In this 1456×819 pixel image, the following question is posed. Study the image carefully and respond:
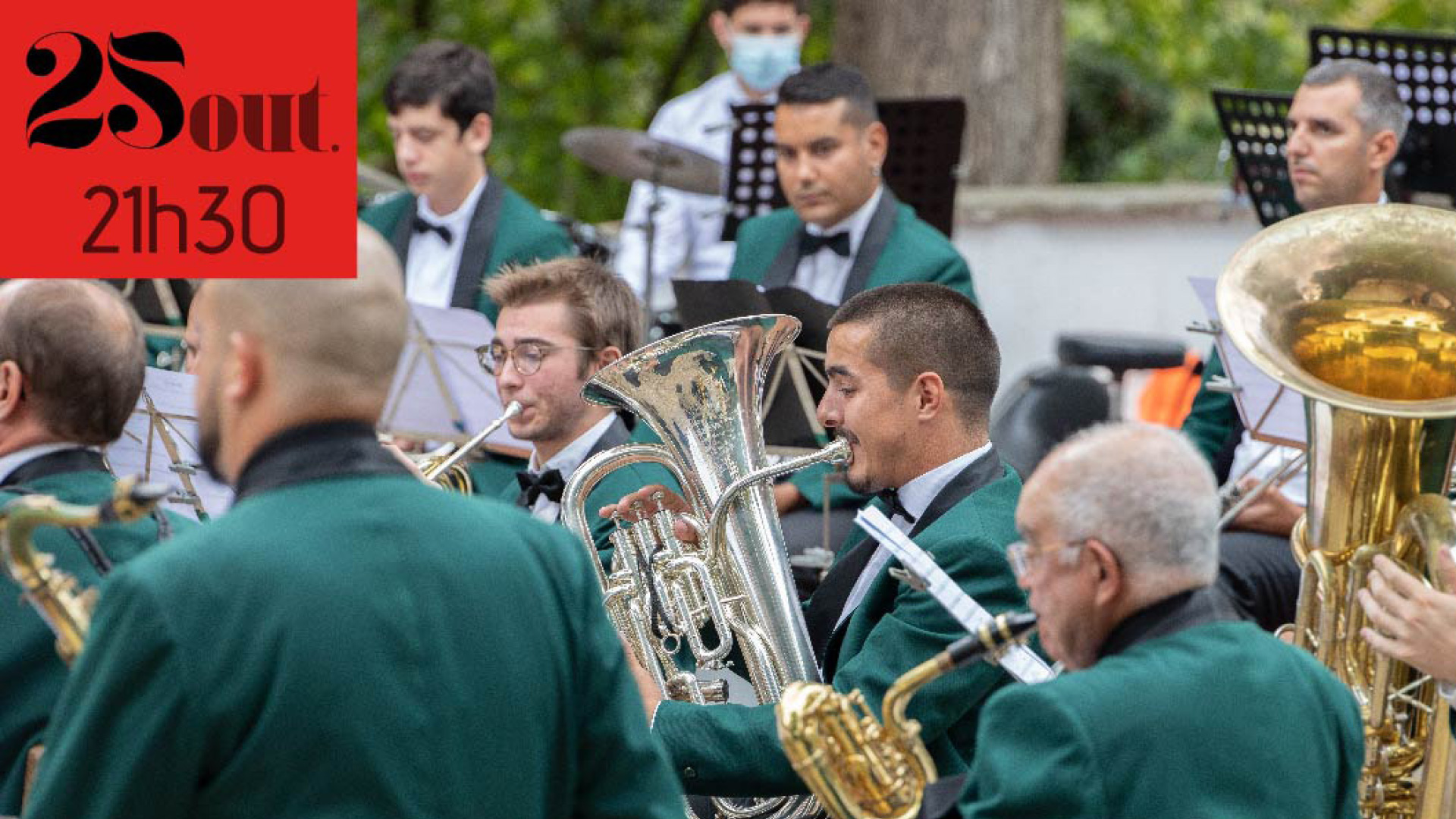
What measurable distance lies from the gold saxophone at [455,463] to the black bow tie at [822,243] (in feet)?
5.50

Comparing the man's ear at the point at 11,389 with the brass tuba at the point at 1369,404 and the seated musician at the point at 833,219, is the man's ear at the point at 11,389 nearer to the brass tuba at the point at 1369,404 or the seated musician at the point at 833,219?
the brass tuba at the point at 1369,404

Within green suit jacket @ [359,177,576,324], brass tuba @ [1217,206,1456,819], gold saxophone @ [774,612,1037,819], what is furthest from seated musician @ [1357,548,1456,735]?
green suit jacket @ [359,177,576,324]

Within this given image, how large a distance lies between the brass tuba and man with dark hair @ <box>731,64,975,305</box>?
213 cm

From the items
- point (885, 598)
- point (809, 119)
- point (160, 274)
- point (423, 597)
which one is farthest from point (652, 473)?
point (423, 597)

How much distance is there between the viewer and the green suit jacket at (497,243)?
6.18 meters

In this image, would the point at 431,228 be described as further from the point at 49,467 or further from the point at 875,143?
the point at 49,467

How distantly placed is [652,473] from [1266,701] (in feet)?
7.12

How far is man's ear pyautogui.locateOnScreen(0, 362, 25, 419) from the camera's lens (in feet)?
9.98

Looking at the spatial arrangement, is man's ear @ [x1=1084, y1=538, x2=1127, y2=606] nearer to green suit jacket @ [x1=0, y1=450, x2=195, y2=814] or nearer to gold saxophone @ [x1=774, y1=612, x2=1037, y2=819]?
gold saxophone @ [x1=774, y1=612, x2=1037, y2=819]

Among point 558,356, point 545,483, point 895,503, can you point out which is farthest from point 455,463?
point 895,503

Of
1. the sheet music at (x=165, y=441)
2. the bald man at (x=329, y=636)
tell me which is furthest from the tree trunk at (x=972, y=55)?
the bald man at (x=329, y=636)

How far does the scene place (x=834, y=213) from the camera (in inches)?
235

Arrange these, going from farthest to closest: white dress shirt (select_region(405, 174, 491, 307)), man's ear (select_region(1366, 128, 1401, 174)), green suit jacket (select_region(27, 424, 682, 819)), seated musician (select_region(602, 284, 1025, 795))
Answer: white dress shirt (select_region(405, 174, 491, 307)) < man's ear (select_region(1366, 128, 1401, 174)) < seated musician (select_region(602, 284, 1025, 795)) < green suit jacket (select_region(27, 424, 682, 819))

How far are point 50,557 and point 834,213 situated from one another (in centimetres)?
383
